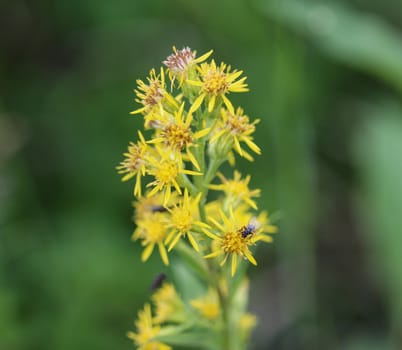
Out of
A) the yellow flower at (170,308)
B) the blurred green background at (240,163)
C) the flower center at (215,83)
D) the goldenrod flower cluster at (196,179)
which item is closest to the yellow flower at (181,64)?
the goldenrod flower cluster at (196,179)

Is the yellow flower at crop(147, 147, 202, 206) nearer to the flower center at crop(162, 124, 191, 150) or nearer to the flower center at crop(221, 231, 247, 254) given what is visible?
the flower center at crop(162, 124, 191, 150)

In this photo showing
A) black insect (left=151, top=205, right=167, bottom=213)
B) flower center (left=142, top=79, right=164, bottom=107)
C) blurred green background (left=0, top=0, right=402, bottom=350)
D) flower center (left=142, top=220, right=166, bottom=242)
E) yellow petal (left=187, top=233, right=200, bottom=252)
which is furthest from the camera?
blurred green background (left=0, top=0, right=402, bottom=350)

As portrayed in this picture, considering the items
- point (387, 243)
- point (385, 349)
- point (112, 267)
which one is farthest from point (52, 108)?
point (385, 349)

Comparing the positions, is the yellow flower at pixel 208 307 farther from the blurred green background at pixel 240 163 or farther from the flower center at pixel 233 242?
the blurred green background at pixel 240 163

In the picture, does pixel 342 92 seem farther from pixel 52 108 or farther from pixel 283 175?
pixel 52 108

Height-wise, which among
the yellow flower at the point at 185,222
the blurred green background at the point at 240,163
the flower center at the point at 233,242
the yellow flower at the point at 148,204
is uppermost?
the blurred green background at the point at 240,163

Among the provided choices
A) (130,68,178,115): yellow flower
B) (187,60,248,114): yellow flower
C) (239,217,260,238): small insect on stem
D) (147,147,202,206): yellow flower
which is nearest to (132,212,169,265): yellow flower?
(147,147,202,206): yellow flower
